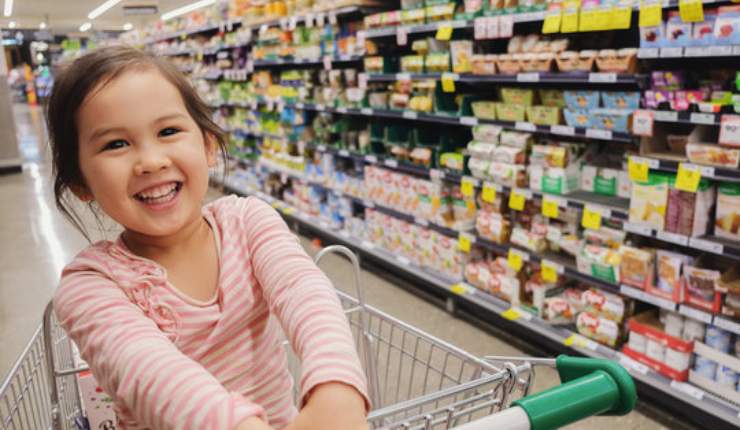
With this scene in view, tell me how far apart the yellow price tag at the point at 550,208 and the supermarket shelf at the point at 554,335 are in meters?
0.59

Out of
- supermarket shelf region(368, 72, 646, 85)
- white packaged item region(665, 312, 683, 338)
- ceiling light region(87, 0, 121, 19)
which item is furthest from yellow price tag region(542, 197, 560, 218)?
ceiling light region(87, 0, 121, 19)

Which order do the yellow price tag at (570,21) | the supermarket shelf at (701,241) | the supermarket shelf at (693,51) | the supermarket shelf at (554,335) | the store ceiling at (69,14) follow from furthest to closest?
1. the store ceiling at (69,14)
2. the yellow price tag at (570,21)
3. the supermarket shelf at (554,335)
4. the supermarket shelf at (701,241)
5. the supermarket shelf at (693,51)

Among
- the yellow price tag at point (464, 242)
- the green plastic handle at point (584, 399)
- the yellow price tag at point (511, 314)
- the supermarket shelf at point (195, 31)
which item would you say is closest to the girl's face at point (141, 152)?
the green plastic handle at point (584, 399)

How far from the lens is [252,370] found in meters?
1.11

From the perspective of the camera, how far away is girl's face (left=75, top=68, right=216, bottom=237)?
92 centimetres

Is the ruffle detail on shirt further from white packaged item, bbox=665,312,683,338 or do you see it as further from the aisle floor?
white packaged item, bbox=665,312,683,338

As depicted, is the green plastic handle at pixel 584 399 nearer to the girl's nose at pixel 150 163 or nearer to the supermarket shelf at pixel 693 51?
the girl's nose at pixel 150 163

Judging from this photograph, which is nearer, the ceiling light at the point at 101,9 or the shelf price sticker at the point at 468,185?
the shelf price sticker at the point at 468,185

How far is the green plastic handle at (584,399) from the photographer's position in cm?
74

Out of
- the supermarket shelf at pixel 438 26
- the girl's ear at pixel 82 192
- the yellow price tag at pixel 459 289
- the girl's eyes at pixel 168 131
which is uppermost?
the supermarket shelf at pixel 438 26

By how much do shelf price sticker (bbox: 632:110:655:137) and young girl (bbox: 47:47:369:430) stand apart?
6.44 feet

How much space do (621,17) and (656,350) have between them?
4.85 ft

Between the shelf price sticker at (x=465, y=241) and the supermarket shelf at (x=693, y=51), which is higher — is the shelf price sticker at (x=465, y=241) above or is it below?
below

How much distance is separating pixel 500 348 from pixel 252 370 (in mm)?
2423
